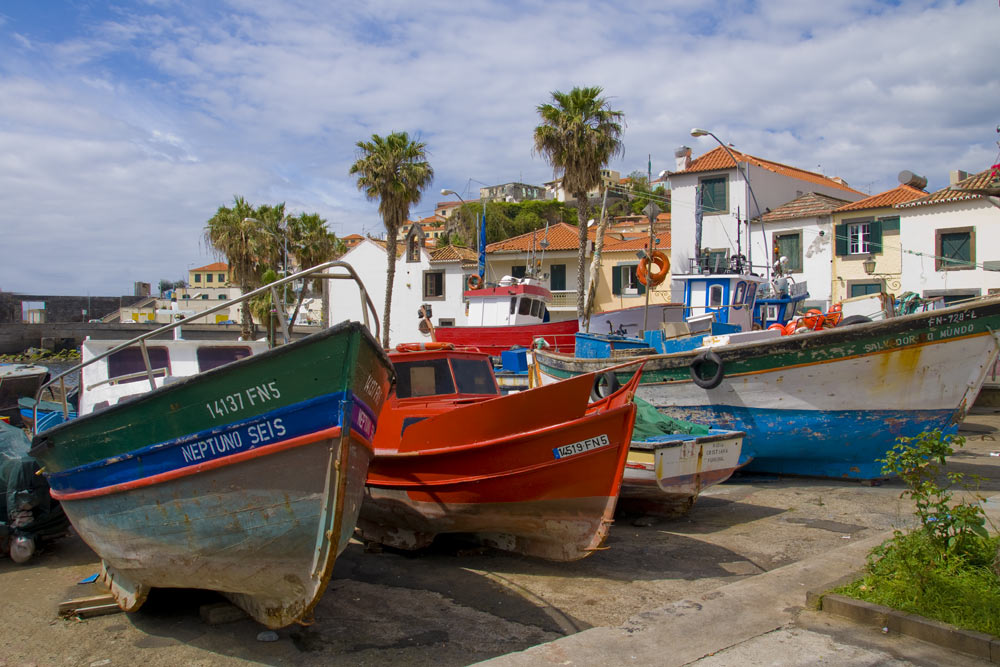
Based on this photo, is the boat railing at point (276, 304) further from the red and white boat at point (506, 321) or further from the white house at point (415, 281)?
the white house at point (415, 281)

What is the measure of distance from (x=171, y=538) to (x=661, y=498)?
17.2 feet

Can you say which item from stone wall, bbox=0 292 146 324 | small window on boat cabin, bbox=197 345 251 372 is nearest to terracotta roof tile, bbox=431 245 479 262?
stone wall, bbox=0 292 146 324

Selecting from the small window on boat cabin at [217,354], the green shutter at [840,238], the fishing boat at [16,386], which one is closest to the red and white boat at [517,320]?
the green shutter at [840,238]

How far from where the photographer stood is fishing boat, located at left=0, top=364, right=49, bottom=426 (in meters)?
12.0

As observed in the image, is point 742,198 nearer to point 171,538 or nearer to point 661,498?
point 661,498

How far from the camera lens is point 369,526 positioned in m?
7.69

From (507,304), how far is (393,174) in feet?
28.8

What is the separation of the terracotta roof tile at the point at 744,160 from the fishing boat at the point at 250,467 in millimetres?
26867

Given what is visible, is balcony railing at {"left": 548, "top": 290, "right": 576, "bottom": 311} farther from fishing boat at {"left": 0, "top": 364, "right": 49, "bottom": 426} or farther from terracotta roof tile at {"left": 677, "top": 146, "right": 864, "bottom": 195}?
fishing boat at {"left": 0, "top": 364, "right": 49, "bottom": 426}

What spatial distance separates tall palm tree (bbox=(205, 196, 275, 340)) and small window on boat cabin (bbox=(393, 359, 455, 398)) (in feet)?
77.1

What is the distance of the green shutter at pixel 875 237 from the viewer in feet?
83.1

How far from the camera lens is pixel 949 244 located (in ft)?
76.9

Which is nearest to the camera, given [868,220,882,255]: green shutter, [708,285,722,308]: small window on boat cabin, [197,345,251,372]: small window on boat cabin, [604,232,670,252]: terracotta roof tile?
[197,345,251,372]: small window on boat cabin

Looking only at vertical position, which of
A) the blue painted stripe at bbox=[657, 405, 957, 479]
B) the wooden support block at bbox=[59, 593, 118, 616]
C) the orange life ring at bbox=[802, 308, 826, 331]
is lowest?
the wooden support block at bbox=[59, 593, 118, 616]
